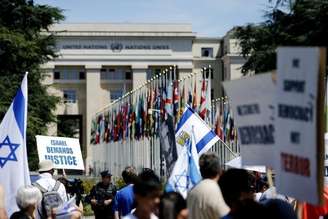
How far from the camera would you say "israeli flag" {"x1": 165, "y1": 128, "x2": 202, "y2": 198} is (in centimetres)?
795

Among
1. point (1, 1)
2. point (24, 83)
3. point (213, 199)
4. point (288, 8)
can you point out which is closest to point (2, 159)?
point (24, 83)

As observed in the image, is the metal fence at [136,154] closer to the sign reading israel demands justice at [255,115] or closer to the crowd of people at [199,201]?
the crowd of people at [199,201]

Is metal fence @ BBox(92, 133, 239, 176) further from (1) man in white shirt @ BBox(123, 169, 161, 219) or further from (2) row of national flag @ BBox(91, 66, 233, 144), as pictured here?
(1) man in white shirt @ BBox(123, 169, 161, 219)

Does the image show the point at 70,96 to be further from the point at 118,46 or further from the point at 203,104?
the point at 203,104

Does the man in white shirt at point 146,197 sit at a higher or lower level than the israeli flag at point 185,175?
higher

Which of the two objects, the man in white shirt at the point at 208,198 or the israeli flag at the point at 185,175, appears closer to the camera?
the man in white shirt at the point at 208,198

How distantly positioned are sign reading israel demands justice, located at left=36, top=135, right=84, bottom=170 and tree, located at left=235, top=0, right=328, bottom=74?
703 inches

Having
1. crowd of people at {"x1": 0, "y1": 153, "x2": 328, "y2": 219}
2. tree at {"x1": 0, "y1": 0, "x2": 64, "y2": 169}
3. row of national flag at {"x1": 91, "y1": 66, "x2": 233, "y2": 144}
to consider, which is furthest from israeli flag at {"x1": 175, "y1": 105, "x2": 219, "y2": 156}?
tree at {"x1": 0, "y1": 0, "x2": 64, "y2": 169}

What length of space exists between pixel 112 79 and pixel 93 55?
3562 millimetres

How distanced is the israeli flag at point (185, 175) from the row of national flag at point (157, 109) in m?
17.6

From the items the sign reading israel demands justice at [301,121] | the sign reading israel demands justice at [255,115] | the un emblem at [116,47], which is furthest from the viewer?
the un emblem at [116,47]

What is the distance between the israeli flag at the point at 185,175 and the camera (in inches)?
313

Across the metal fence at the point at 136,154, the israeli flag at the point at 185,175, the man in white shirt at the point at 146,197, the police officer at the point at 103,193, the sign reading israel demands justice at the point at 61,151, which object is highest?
the man in white shirt at the point at 146,197

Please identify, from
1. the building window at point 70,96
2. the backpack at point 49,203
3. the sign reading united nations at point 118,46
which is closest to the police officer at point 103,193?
the backpack at point 49,203
